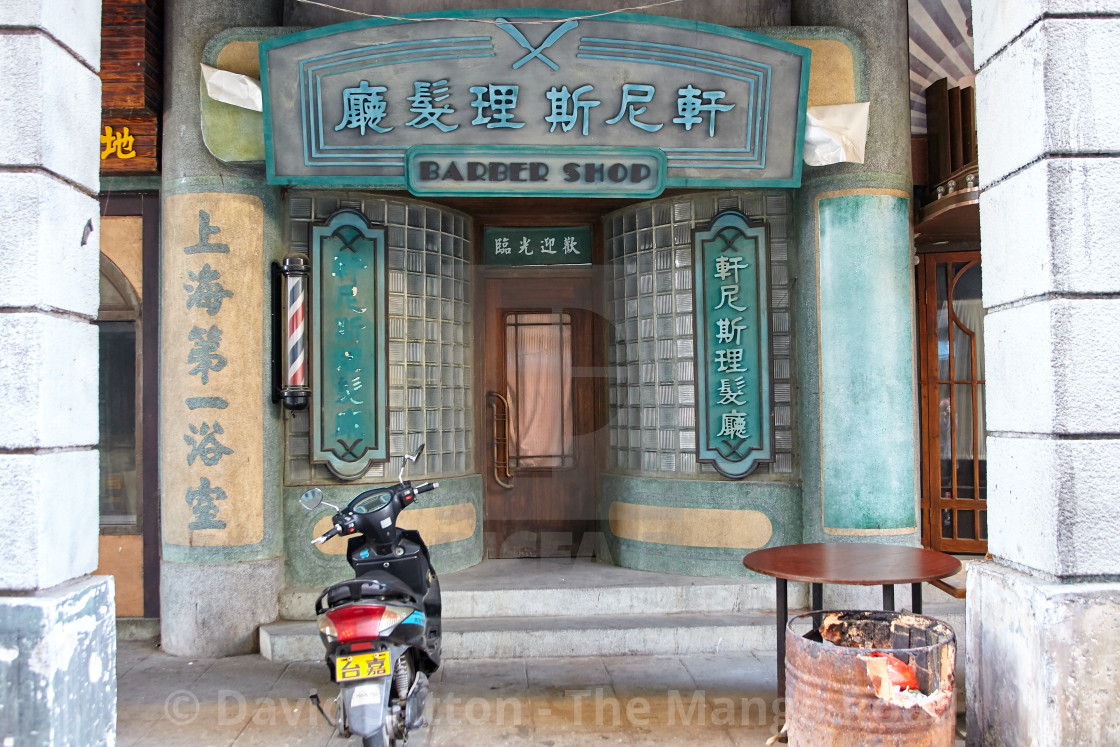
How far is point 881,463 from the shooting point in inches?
261

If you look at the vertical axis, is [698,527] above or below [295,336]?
below

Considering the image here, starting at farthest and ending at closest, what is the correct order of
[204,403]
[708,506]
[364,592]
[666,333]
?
[666,333]
[708,506]
[204,403]
[364,592]

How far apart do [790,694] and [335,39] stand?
16.9 ft

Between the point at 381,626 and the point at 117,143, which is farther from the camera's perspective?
the point at 117,143

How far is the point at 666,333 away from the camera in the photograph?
24.5ft

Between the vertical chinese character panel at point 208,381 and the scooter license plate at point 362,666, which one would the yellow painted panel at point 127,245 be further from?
the scooter license plate at point 362,666

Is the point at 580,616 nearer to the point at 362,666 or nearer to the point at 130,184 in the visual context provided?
the point at 362,666

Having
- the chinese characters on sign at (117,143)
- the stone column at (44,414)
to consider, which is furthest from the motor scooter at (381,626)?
the chinese characters on sign at (117,143)

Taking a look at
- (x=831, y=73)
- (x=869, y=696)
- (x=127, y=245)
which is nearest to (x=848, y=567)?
(x=869, y=696)

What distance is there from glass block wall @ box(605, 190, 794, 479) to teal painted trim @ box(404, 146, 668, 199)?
1216 millimetres

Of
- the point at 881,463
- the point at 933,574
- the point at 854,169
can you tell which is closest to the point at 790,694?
the point at 933,574

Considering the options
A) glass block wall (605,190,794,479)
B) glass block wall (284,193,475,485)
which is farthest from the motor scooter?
glass block wall (605,190,794,479)

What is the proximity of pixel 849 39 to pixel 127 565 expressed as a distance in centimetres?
714

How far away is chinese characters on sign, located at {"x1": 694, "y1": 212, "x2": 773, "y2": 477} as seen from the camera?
23.2ft
